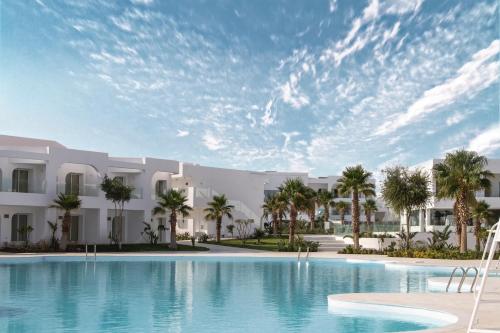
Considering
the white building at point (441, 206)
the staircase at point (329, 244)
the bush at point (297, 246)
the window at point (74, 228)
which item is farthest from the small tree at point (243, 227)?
the window at point (74, 228)

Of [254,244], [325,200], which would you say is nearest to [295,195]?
[254,244]

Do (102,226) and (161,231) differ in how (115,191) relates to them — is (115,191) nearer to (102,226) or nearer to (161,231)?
(102,226)

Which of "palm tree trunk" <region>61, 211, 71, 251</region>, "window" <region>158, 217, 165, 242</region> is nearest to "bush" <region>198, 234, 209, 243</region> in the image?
"window" <region>158, 217, 165, 242</region>

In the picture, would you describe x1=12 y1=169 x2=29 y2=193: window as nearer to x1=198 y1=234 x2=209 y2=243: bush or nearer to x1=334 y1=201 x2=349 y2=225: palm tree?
x1=198 y1=234 x2=209 y2=243: bush

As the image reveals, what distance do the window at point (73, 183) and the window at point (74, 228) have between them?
2204 millimetres

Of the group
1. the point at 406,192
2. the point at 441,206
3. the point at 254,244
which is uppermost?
the point at 406,192

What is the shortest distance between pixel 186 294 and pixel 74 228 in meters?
23.7

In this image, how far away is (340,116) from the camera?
45.8 metres

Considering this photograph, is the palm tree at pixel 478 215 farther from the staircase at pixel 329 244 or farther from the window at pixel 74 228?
the window at pixel 74 228

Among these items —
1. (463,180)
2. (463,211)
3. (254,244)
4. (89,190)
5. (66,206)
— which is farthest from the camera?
(254,244)

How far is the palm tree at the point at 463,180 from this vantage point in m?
32.2

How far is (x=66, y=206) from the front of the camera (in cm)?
3534

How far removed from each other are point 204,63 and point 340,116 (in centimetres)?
1145

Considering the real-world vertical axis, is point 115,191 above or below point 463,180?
below
